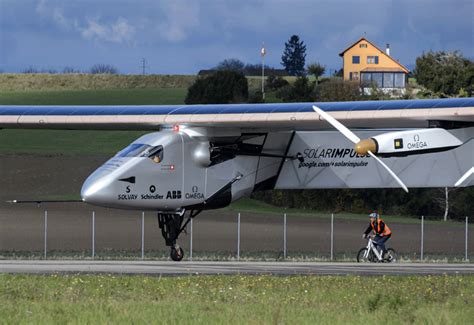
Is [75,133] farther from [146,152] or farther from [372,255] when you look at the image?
[146,152]

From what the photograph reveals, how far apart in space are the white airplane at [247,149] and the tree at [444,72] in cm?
4994

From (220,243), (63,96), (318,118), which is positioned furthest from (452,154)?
(63,96)

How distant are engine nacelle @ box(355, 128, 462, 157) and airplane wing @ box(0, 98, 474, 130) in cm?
159

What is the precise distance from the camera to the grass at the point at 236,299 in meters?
19.8

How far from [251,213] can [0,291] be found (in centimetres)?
3969

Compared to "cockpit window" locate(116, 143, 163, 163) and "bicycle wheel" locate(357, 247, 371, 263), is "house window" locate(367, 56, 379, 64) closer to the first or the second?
"bicycle wheel" locate(357, 247, 371, 263)

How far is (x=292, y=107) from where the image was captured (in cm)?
3944

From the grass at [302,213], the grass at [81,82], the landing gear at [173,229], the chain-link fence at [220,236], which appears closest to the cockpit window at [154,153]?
the landing gear at [173,229]

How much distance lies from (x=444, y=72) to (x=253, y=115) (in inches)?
2313

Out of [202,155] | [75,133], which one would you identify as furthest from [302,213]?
[75,133]

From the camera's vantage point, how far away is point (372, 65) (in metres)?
137

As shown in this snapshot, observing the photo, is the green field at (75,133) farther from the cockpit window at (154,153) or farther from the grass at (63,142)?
the cockpit window at (154,153)

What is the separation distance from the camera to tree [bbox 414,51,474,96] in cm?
9281

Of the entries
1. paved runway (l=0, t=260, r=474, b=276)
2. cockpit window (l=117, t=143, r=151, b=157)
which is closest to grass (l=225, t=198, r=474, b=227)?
cockpit window (l=117, t=143, r=151, b=157)
